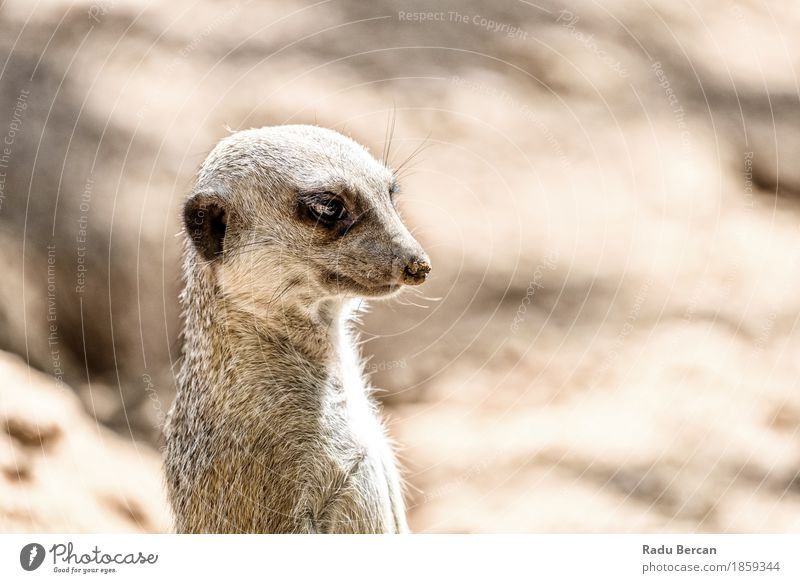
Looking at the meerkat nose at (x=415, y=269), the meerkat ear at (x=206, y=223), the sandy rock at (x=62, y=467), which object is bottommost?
the sandy rock at (x=62, y=467)

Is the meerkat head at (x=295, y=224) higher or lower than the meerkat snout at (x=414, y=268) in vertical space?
higher

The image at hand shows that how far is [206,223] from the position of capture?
7.30 ft

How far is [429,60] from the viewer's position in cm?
319

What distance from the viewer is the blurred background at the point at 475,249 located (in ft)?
9.86

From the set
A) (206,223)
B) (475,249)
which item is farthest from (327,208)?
(475,249)

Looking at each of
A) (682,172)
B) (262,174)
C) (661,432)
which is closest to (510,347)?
(661,432)

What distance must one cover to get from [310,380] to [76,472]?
3.84ft

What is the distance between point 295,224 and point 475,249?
1.04 metres

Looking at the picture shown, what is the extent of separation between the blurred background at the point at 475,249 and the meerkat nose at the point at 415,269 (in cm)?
86

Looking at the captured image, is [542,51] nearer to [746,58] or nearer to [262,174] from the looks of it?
[746,58]

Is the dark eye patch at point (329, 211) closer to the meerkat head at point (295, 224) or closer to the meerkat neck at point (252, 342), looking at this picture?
the meerkat head at point (295, 224)

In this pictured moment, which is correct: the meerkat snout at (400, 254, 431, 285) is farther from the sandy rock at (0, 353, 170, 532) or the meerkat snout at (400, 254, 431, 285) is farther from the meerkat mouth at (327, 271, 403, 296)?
the sandy rock at (0, 353, 170, 532)

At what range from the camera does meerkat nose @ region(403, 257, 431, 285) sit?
2101 mm

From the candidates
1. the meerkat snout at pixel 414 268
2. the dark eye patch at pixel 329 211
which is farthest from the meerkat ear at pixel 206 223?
the meerkat snout at pixel 414 268
